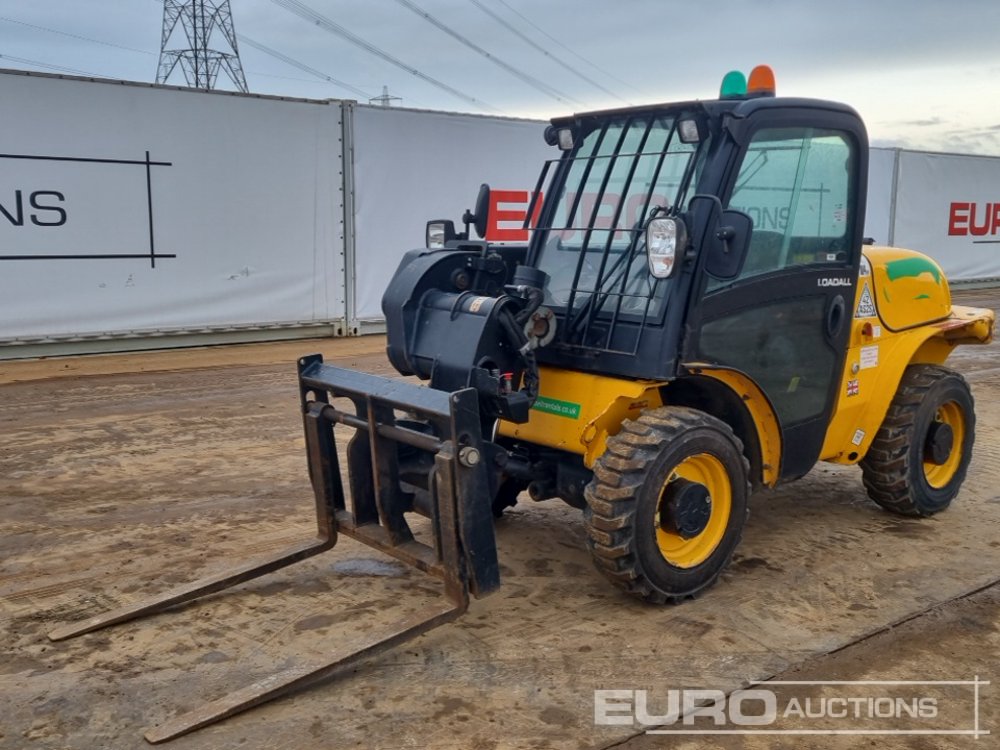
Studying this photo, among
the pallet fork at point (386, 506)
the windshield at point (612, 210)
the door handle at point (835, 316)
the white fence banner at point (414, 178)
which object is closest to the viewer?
the pallet fork at point (386, 506)

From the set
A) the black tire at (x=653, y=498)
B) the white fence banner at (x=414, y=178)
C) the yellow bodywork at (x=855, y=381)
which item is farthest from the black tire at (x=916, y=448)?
the white fence banner at (x=414, y=178)

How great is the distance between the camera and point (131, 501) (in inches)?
224

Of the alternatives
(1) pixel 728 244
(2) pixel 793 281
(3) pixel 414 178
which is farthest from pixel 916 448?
(3) pixel 414 178

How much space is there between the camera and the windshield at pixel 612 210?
433 cm

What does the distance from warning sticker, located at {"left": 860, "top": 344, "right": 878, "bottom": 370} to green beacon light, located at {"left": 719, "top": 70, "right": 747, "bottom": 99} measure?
153 cm

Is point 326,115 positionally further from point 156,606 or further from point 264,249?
point 156,606

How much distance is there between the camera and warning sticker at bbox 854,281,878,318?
5035mm

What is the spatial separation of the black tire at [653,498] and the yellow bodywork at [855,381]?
191 millimetres

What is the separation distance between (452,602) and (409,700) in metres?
0.45

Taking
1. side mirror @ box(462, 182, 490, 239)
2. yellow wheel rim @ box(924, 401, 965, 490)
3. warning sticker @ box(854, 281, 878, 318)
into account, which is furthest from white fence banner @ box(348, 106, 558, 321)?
warning sticker @ box(854, 281, 878, 318)

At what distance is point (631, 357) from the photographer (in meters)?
4.20

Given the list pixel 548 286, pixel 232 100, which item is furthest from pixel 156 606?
pixel 232 100

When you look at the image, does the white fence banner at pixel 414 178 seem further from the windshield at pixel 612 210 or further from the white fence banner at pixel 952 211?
Answer: the white fence banner at pixel 952 211

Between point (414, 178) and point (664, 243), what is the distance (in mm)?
8906
